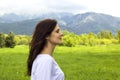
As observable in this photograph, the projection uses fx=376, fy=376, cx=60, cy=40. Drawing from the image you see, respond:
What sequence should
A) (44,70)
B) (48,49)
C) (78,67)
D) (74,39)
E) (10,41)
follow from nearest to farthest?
1. (44,70)
2. (48,49)
3. (78,67)
4. (10,41)
5. (74,39)

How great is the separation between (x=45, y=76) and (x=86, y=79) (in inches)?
634

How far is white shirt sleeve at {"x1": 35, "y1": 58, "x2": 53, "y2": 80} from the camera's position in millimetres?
4699

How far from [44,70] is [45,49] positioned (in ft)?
1.32

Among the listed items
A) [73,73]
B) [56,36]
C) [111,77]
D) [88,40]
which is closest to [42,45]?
[56,36]

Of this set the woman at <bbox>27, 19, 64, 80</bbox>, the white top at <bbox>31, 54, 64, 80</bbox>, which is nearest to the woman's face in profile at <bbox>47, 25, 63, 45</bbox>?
the woman at <bbox>27, 19, 64, 80</bbox>

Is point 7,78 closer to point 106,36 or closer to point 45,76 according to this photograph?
point 45,76

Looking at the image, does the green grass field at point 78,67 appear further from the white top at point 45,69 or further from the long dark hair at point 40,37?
the white top at point 45,69

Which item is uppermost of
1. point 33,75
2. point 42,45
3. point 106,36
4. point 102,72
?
point 42,45

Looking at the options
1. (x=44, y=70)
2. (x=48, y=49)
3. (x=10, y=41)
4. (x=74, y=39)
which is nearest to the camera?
(x=44, y=70)

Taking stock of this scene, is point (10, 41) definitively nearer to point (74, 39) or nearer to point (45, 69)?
point (74, 39)

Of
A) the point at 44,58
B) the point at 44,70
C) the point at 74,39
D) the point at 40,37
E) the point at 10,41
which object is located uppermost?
the point at 40,37

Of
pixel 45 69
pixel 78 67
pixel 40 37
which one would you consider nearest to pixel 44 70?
pixel 45 69

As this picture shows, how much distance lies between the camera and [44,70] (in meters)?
4.70

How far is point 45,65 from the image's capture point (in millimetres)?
4730
